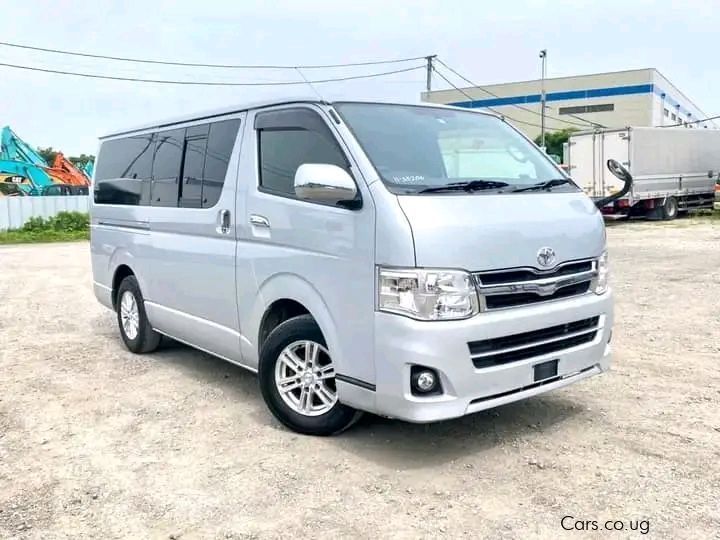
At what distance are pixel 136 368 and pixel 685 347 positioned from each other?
5103mm

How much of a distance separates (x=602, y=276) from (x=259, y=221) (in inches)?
A: 90.5

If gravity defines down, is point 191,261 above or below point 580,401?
above

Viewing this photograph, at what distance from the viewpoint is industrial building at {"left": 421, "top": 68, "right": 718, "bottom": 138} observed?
67.0m

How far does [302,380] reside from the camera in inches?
181

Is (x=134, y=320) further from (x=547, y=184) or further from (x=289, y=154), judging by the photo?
(x=547, y=184)

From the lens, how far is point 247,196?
4992 mm

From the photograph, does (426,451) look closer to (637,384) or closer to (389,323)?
(389,323)

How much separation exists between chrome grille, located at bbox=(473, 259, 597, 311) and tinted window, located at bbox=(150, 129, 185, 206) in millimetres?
3041

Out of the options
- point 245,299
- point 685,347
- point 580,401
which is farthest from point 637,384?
point 245,299

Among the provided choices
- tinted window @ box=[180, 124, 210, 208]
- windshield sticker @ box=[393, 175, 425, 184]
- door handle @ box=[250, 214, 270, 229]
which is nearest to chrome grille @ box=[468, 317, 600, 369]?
windshield sticker @ box=[393, 175, 425, 184]

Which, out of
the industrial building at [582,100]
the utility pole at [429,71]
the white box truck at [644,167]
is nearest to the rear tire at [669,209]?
the white box truck at [644,167]

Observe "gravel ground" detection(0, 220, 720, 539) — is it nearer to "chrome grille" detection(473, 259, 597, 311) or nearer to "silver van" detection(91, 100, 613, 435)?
"silver van" detection(91, 100, 613, 435)

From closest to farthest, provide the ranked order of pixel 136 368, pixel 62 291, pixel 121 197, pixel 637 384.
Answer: pixel 637 384 → pixel 136 368 → pixel 121 197 → pixel 62 291

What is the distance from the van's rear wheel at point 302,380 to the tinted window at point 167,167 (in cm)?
193
